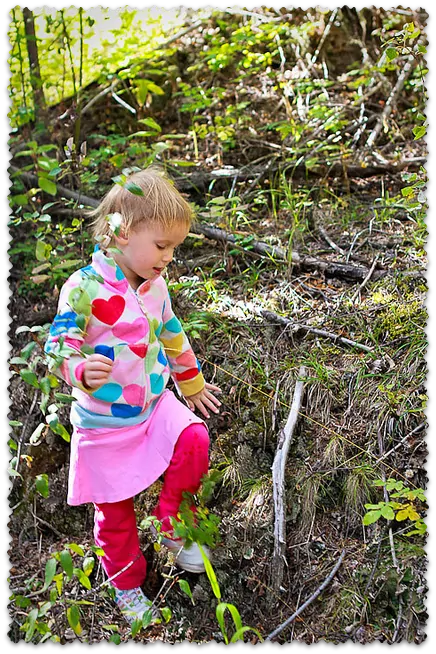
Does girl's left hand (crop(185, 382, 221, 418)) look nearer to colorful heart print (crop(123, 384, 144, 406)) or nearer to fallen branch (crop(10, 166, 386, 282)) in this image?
colorful heart print (crop(123, 384, 144, 406))

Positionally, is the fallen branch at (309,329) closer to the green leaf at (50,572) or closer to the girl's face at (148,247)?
the girl's face at (148,247)

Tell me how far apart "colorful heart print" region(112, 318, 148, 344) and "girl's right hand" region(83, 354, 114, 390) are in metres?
0.25

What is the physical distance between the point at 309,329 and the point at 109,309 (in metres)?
1.23

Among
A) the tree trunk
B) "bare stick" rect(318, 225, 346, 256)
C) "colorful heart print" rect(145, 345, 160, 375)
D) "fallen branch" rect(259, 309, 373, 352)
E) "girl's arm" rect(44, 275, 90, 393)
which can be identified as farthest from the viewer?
the tree trunk

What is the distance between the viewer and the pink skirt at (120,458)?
2.38 m

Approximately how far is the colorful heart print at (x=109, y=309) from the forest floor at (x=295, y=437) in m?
0.73

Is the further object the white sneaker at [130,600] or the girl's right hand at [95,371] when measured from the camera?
the white sneaker at [130,600]

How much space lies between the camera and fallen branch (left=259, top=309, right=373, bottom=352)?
3.07m

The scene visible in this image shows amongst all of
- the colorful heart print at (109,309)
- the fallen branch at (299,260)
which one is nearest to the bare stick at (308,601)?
the colorful heart print at (109,309)

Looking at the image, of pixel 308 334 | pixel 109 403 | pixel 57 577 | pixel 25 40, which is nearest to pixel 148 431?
pixel 109 403

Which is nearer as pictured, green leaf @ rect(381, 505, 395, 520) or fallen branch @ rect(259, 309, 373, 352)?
green leaf @ rect(381, 505, 395, 520)

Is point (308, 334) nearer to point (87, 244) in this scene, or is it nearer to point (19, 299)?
point (87, 244)

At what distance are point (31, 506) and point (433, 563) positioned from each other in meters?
1.71

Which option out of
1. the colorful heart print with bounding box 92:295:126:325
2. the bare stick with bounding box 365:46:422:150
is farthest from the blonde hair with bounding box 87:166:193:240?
the bare stick with bounding box 365:46:422:150
